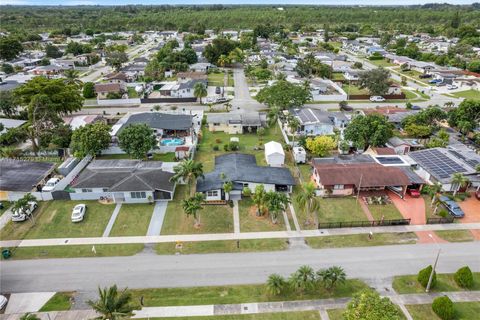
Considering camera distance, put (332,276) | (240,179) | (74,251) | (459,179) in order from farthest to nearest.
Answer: (240,179) → (459,179) → (74,251) → (332,276)

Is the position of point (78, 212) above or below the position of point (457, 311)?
above

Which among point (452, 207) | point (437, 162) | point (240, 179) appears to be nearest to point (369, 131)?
point (437, 162)

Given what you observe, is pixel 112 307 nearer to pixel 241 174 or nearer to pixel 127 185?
pixel 127 185

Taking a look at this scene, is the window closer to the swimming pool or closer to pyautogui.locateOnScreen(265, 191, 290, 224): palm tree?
pyautogui.locateOnScreen(265, 191, 290, 224): palm tree

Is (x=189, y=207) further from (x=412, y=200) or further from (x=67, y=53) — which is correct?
(x=67, y=53)

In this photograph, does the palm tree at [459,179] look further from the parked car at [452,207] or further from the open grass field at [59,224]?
the open grass field at [59,224]

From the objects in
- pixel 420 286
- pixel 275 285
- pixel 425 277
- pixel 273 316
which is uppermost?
pixel 275 285

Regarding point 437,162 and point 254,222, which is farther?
point 437,162
